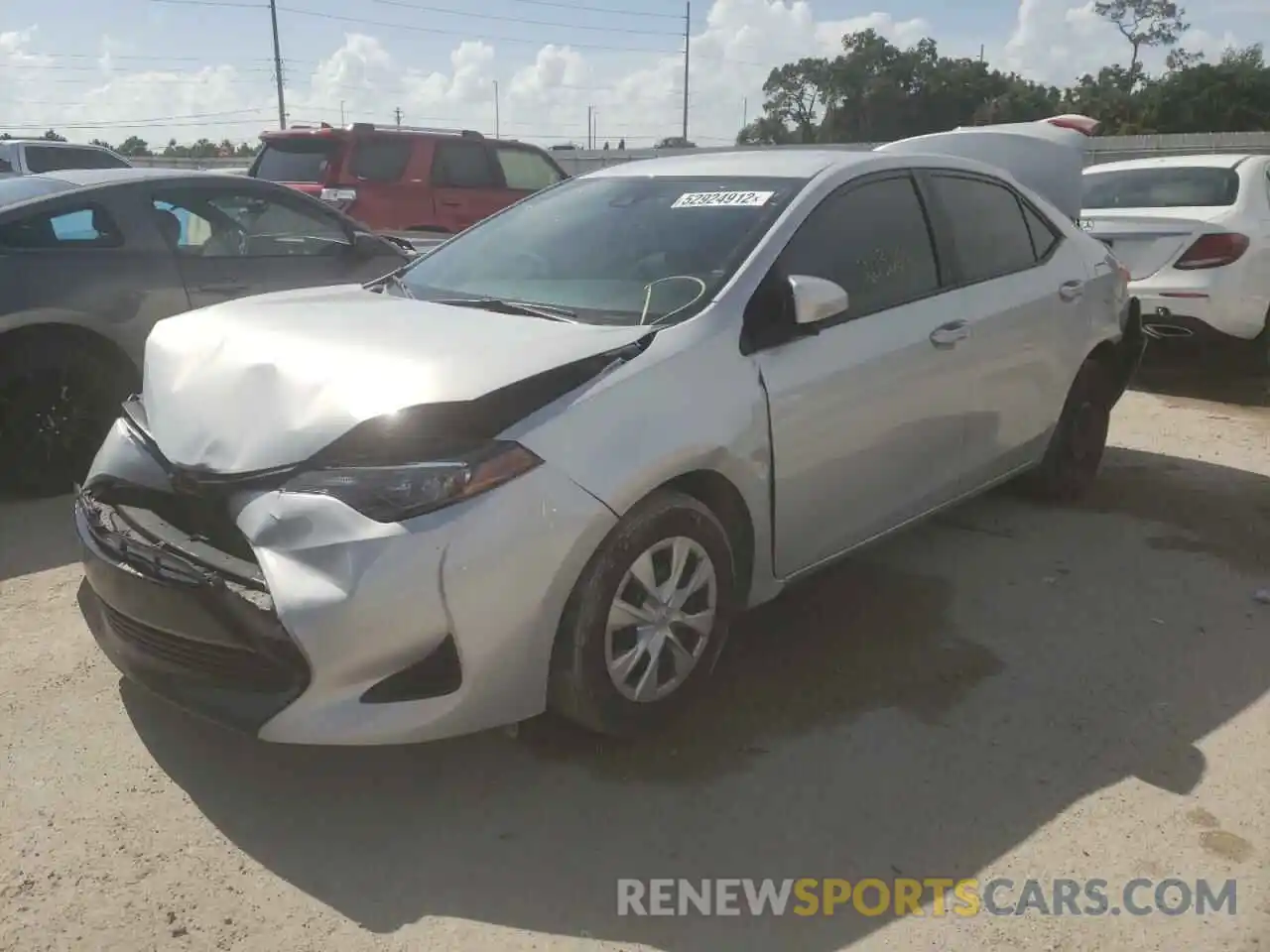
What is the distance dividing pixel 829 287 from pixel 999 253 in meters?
1.47

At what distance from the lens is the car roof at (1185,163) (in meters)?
8.03

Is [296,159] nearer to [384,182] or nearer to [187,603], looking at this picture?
[384,182]

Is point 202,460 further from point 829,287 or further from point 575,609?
point 829,287

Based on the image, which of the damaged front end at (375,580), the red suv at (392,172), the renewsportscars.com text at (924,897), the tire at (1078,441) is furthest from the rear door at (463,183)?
the renewsportscars.com text at (924,897)

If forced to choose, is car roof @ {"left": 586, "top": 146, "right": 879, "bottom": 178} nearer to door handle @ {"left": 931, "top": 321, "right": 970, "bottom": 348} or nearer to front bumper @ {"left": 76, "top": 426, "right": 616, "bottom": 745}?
door handle @ {"left": 931, "top": 321, "right": 970, "bottom": 348}

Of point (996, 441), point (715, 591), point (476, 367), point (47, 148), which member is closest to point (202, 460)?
point (476, 367)

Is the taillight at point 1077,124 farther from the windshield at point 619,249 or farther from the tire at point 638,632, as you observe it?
the tire at point 638,632

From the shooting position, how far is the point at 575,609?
107 inches

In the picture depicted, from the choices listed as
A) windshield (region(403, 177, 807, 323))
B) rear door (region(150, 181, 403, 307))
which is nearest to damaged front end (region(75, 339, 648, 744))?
windshield (region(403, 177, 807, 323))

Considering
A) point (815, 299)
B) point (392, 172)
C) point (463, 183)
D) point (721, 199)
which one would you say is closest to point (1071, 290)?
point (721, 199)

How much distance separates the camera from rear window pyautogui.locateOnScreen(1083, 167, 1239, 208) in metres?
7.76

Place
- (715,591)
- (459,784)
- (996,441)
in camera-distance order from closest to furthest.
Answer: (459,784), (715,591), (996,441)

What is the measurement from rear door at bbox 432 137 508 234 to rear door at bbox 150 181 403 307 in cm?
435

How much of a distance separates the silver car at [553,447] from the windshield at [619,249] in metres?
0.01
